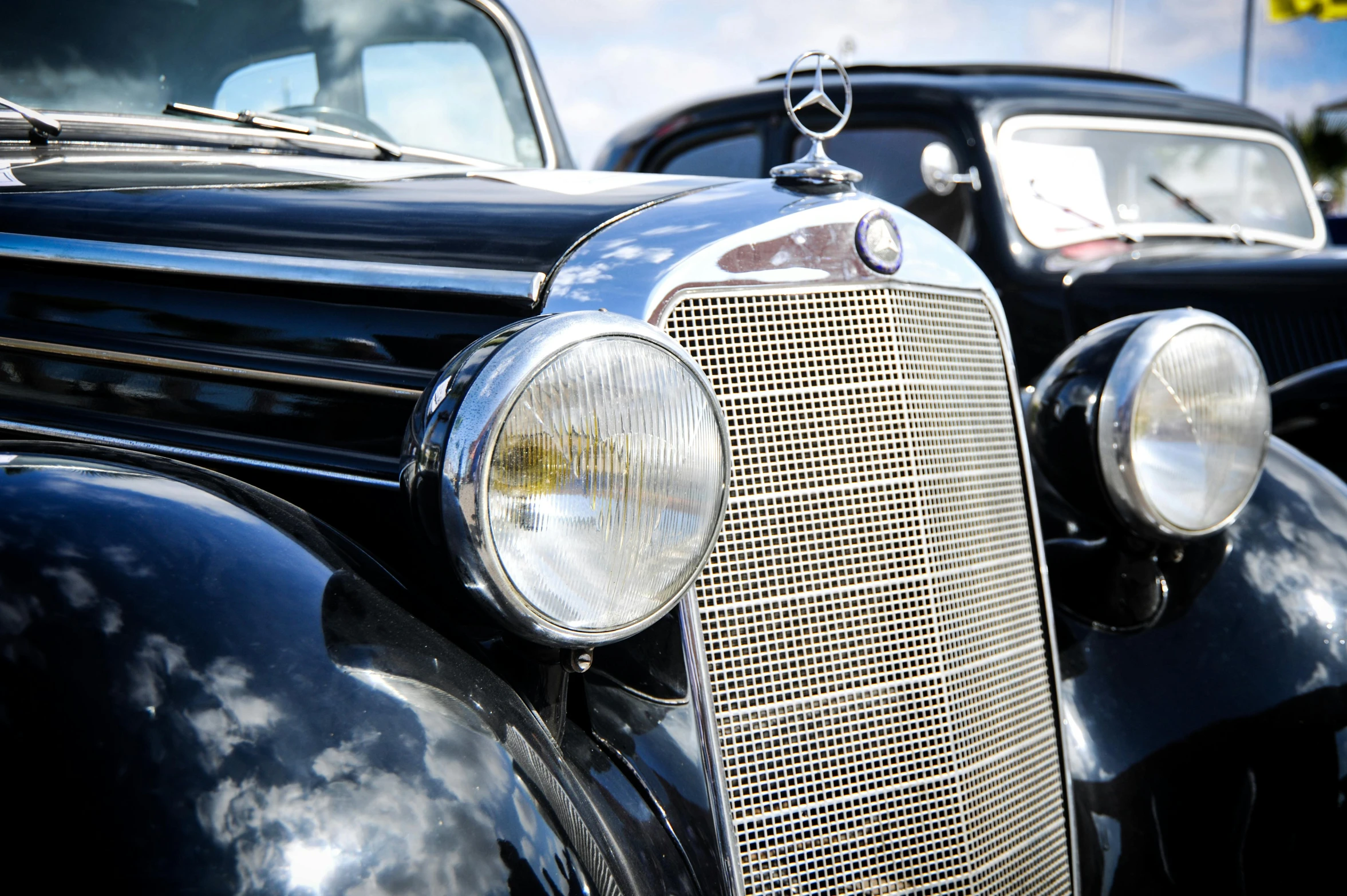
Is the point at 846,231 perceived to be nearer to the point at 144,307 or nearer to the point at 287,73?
the point at 144,307

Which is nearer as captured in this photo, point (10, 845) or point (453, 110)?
point (10, 845)

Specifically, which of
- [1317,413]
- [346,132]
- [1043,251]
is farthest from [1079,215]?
[346,132]

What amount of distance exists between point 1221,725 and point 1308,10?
16.7 m

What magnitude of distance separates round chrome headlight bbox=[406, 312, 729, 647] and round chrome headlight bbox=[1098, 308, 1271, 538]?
0.88 metres

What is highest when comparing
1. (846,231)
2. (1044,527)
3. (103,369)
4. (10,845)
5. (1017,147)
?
(1017,147)

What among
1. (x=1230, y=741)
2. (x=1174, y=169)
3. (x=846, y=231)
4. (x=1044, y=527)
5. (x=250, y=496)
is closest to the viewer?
(x=250, y=496)

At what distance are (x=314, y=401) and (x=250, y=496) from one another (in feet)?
0.85

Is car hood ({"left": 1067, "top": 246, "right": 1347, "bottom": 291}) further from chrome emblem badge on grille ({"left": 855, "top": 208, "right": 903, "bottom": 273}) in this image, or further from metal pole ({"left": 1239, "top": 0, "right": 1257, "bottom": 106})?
metal pole ({"left": 1239, "top": 0, "right": 1257, "bottom": 106})

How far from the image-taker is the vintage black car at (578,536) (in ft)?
3.52

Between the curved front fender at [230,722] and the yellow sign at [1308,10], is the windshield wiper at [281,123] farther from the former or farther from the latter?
the yellow sign at [1308,10]

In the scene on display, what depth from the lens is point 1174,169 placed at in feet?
15.1

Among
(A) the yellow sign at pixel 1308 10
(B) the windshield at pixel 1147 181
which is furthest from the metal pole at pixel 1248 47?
(B) the windshield at pixel 1147 181

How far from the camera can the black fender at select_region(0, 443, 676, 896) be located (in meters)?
0.99

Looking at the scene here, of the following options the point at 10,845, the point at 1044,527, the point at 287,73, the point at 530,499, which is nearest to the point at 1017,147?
the point at 1044,527
